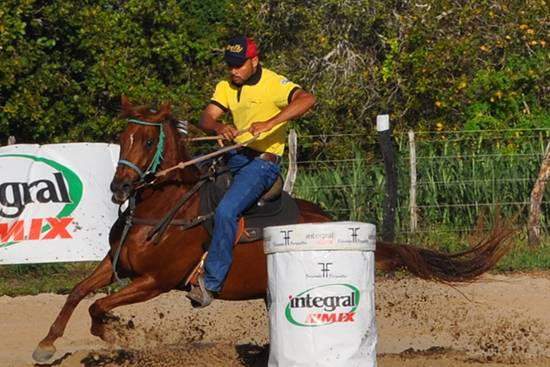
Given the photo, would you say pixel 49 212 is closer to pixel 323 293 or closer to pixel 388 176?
pixel 388 176

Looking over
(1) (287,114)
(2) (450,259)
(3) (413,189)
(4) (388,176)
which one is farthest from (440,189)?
(1) (287,114)

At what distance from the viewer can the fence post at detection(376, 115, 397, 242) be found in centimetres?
1409

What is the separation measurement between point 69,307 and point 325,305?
2.37m

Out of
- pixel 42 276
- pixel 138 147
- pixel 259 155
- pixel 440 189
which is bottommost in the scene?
pixel 42 276

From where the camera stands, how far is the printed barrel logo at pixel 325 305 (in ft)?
22.6

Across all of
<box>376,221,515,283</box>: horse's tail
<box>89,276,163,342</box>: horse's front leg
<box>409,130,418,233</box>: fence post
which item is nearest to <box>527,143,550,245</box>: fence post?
<box>409,130,418,233</box>: fence post

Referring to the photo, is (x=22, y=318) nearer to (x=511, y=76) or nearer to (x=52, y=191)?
(x=52, y=191)

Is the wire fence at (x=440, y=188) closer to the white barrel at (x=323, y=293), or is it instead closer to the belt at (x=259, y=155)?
the belt at (x=259, y=155)

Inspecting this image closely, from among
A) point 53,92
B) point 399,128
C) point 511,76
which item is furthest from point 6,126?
point 511,76

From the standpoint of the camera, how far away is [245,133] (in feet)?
27.7

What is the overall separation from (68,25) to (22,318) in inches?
292

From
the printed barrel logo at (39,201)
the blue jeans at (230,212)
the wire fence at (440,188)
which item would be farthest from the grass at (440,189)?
the blue jeans at (230,212)

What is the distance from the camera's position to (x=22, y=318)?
11.5 metres

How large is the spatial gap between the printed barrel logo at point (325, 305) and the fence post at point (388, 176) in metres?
7.24
